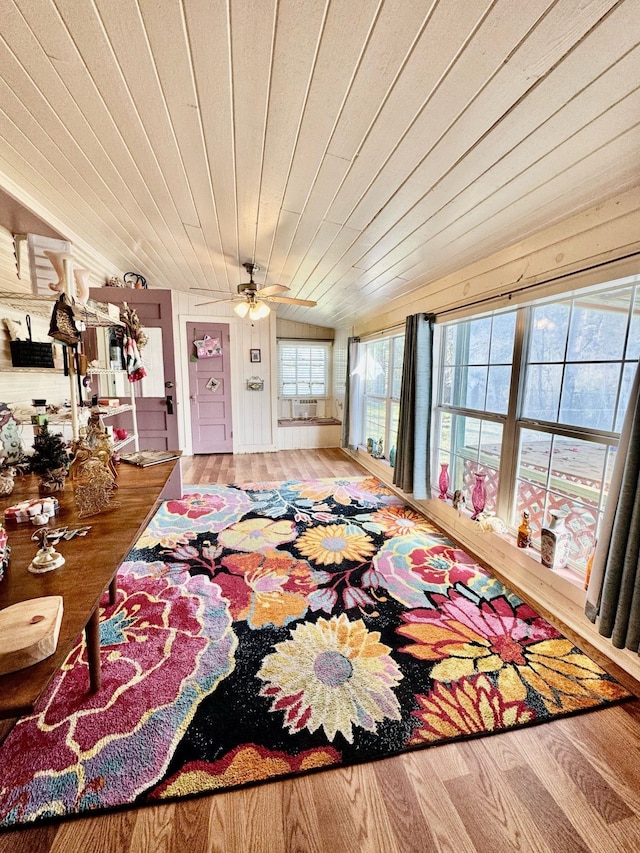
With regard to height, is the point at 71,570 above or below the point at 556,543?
above

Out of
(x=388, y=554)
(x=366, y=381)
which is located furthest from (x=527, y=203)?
(x=366, y=381)

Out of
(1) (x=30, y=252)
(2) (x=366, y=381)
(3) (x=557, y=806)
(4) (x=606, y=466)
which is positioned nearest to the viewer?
(3) (x=557, y=806)

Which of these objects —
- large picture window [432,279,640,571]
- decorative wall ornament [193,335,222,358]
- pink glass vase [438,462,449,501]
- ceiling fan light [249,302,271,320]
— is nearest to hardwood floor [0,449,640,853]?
large picture window [432,279,640,571]

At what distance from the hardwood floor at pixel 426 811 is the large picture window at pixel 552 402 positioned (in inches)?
41.0

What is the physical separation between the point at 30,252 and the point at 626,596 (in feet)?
11.6

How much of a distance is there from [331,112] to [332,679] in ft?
7.42

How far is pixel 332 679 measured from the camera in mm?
1467

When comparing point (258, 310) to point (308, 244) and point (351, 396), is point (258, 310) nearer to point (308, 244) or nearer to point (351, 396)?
point (308, 244)

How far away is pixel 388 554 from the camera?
2.50 metres

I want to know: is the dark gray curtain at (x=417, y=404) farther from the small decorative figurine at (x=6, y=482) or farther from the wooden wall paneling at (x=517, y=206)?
the small decorative figurine at (x=6, y=482)

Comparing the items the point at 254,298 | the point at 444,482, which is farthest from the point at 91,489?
the point at 444,482

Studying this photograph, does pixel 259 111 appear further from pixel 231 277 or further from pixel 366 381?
pixel 366 381

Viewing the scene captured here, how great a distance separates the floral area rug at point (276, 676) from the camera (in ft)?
3.74

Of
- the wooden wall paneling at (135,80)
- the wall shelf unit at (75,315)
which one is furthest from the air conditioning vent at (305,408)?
the wooden wall paneling at (135,80)
